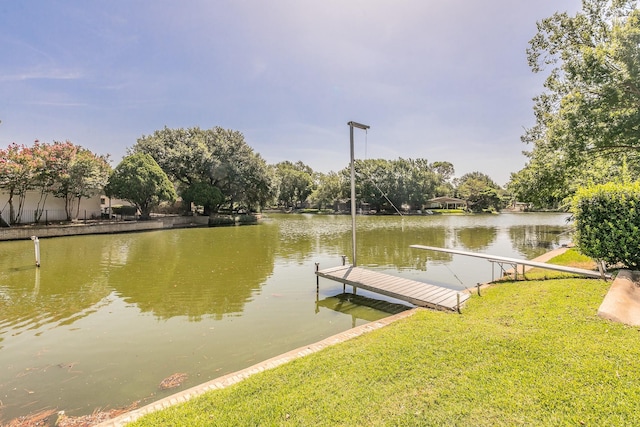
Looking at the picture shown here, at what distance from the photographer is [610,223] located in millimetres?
7152

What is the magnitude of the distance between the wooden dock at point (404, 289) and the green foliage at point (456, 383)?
7.63 feet

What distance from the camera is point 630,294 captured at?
18.7 ft

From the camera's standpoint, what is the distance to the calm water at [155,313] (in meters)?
5.03

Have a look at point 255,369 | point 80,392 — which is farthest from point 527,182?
point 80,392

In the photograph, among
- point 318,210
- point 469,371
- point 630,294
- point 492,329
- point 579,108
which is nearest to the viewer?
point 469,371

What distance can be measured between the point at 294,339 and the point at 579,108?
11.7 metres

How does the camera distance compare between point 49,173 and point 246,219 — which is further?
point 246,219

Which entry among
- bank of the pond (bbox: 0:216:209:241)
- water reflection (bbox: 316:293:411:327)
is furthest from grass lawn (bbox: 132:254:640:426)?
bank of the pond (bbox: 0:216:209:241)

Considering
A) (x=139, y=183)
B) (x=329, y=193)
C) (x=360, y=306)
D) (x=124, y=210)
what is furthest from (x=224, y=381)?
(x=329, y=193)

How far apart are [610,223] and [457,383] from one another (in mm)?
6427

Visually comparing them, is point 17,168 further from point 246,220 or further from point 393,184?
point 393,184

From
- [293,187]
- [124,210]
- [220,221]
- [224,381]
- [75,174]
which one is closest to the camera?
[224,381]

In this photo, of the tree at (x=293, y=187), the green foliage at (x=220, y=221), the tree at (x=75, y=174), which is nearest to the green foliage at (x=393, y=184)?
the tree at (x=293, y=187)

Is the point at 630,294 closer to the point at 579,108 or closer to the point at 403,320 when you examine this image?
the point at 403,320
